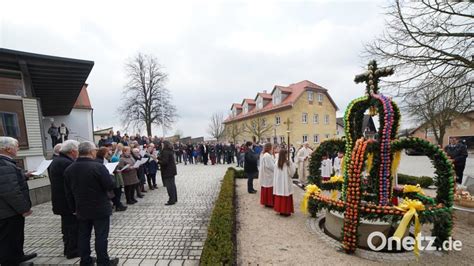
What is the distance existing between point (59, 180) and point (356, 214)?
5086 millimetres

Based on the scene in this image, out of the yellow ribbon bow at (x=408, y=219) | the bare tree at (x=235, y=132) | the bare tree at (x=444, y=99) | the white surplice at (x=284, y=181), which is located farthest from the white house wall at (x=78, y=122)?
the bare tree at (x=444, y=99)

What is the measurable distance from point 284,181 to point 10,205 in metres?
5.24

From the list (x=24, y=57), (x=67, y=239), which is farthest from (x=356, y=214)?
(x=24, y=57)

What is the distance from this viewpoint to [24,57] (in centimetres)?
934

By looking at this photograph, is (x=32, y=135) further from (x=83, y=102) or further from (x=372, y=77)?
(x=372, y=77)

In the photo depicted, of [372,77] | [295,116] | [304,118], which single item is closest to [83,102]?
[295,116]

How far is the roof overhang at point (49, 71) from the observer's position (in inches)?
368

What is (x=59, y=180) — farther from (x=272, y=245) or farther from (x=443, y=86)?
(x=443, y=86)

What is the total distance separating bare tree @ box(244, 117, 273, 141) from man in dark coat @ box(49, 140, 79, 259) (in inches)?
1074

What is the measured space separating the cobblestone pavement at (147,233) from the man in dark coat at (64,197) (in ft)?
0.80

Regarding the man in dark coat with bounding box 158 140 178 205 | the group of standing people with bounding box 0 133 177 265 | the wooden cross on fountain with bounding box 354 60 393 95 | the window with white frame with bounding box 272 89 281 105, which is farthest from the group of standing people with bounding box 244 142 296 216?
the window with white frame with bounding box 272 89 281 105

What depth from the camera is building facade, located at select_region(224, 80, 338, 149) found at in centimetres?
2894

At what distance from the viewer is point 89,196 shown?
3.12 m

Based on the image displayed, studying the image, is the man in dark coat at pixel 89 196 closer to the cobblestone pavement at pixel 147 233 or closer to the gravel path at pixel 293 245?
the cobblestone pavement at pixel 147 233
